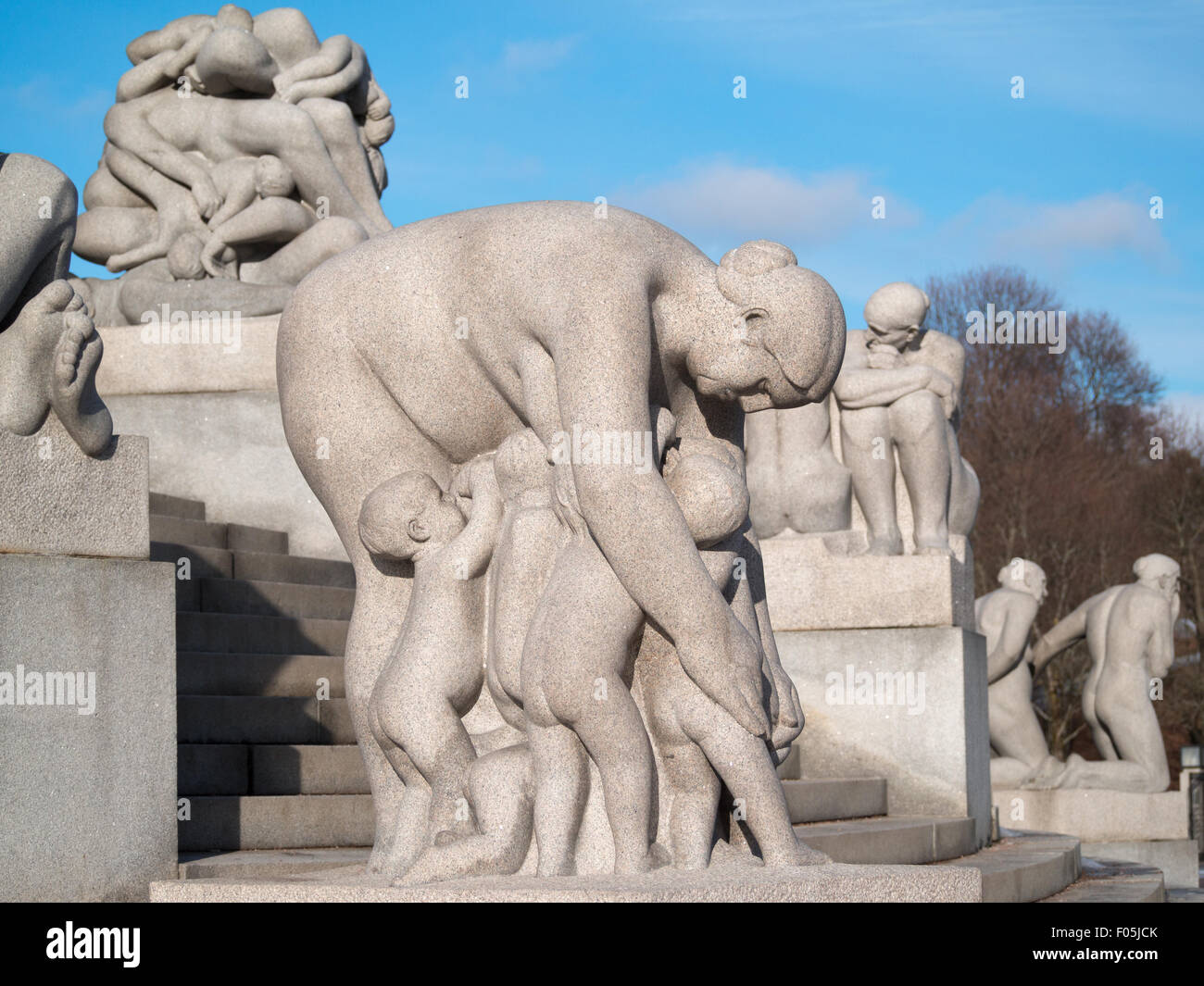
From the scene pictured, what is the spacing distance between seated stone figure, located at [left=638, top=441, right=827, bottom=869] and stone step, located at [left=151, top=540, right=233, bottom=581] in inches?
159

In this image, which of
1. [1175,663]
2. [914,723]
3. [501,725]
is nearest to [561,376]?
[501,725]

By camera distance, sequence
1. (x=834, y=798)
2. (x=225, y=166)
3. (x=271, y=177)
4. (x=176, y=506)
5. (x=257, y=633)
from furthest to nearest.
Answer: (x=225, y=166)
(x=271, y=177)
(x=176, y=506)
(x=834, y=798)
(x=257, y=633)

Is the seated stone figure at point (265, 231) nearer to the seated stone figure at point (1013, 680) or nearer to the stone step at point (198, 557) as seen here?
the stone step at point (198, 557)

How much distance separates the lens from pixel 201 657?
7.17 metres

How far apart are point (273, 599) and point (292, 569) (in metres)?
0.81

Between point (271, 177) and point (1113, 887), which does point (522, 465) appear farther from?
point (271, 177)

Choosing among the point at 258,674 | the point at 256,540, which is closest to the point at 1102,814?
the point at 256,540

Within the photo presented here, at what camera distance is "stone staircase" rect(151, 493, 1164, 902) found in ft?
20.9

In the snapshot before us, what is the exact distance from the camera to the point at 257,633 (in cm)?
779

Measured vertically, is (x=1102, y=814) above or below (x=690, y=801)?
below

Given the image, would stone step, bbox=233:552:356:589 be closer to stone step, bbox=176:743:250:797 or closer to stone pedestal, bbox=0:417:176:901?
stone step, bbox=176:743:250:797

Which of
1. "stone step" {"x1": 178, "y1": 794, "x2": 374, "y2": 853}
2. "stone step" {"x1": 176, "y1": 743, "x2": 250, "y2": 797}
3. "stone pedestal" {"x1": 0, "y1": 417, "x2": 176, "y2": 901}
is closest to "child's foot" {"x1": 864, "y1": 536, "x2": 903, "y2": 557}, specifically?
"stone step" {"x1": 178, "y1": 794, "x2": 374, "y2": 853}

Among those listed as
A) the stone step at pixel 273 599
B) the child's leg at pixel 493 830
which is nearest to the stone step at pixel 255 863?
the child's leg at pixel 493 830

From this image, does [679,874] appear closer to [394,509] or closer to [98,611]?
[394,509]
